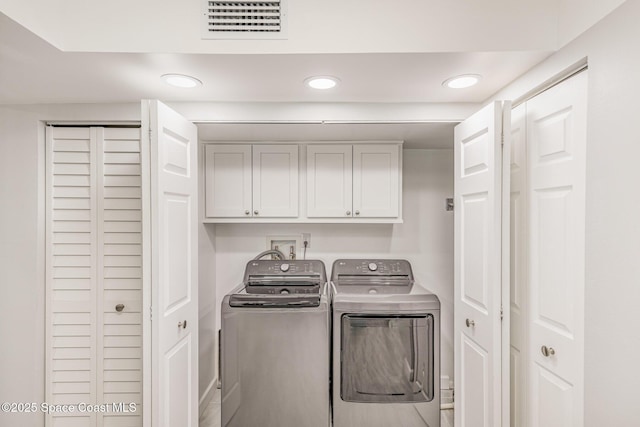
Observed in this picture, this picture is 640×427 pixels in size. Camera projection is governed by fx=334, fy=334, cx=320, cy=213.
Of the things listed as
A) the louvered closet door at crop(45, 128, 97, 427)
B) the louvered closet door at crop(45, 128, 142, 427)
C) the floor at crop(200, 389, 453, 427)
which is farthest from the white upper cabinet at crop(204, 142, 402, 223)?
the floor at crop(200, 389, 453, 427)

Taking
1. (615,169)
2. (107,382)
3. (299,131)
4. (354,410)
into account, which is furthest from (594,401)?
(107,382)

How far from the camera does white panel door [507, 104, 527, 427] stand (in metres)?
1.49

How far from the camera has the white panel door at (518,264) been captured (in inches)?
58.5

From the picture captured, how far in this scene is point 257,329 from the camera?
204 cm

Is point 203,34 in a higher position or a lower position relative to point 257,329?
higher

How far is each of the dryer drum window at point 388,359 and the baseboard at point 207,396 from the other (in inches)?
40.4

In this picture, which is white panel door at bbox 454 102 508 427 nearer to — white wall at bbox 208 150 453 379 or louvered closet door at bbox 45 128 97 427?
white wall at bbox 208 150 453 379

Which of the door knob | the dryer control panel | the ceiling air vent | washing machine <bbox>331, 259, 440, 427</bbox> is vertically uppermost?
the ceiling air vent

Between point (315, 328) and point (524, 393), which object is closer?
point (524, 393)

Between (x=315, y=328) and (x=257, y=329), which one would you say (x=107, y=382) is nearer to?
(x=257, y=329)

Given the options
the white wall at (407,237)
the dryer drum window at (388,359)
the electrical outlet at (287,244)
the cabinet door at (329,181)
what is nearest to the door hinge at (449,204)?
the white wall at (407,237)

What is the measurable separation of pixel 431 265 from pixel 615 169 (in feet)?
5.89

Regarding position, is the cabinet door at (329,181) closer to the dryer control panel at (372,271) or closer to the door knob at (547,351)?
the dryer control panel at (372,271)

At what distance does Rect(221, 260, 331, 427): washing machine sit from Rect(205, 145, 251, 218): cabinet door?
73cm
